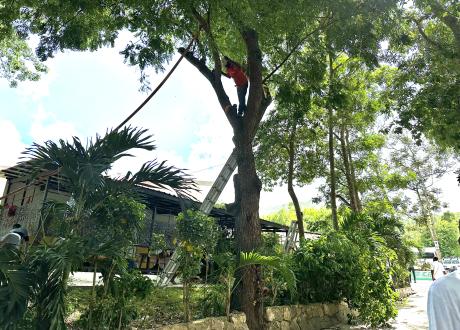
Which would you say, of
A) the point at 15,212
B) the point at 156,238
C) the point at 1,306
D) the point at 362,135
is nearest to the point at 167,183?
the point at 156,238

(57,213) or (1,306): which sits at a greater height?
(57,213)

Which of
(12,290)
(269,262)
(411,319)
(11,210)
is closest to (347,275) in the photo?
(411,319)

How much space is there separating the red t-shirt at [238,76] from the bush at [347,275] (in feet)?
12.2

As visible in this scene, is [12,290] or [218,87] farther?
[218,87]

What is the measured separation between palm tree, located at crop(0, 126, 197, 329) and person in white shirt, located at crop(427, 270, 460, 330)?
2978 millimetres

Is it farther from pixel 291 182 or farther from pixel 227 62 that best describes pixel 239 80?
pixel 291 182

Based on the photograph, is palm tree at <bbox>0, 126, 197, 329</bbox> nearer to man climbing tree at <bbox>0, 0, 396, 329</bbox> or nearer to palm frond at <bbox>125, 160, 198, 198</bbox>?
palm frond at <bbox>125, 160, 198, 198</bbox>

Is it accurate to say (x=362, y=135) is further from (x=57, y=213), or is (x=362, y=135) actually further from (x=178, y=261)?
(x=57, y=213)

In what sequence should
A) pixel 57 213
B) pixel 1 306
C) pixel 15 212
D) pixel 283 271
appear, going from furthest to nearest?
pixel 15 212 < pixel 283 271 < pixel 57 213 < pixel 1 306

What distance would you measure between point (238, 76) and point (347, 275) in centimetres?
479

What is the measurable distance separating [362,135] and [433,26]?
631 centimetres

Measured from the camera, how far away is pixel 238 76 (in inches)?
313

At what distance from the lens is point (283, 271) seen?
5.60m

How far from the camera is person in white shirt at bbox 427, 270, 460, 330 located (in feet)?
4.41
